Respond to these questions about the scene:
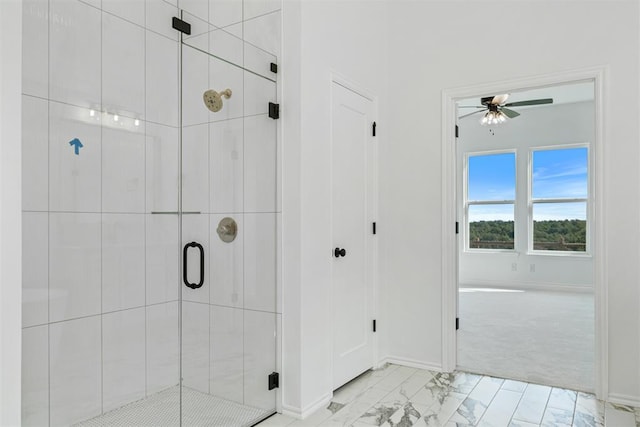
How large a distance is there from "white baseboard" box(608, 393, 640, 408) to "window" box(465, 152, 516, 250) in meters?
5.34

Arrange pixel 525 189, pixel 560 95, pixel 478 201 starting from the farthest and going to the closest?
1. pixel 478 201
2. pixel 525 189
3. pixel 560 95

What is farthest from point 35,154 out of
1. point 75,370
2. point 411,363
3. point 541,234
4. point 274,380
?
point 541,234

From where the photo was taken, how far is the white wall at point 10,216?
5.10 ft

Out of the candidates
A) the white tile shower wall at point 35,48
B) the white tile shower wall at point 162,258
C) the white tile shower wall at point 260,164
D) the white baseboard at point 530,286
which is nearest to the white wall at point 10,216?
the white tile shower wall at point 35,48

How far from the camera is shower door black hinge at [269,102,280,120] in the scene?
273cm

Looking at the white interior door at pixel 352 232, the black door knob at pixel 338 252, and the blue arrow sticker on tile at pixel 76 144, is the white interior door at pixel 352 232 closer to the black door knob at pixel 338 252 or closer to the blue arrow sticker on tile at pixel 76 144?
the black door knob at pixel 338 252

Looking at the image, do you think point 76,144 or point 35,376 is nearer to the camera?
point 35,376

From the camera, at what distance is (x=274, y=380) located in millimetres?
2709

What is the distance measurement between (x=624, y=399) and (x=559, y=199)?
5.35 m

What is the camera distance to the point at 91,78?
2090 millimetres

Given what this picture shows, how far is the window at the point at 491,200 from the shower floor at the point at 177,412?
658 cm

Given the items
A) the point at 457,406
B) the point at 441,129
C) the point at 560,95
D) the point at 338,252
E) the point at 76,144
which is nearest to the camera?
the point at 76,144

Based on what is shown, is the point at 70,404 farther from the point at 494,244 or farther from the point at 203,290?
the point at 494,244

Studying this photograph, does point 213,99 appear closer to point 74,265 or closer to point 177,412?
point 74,265
